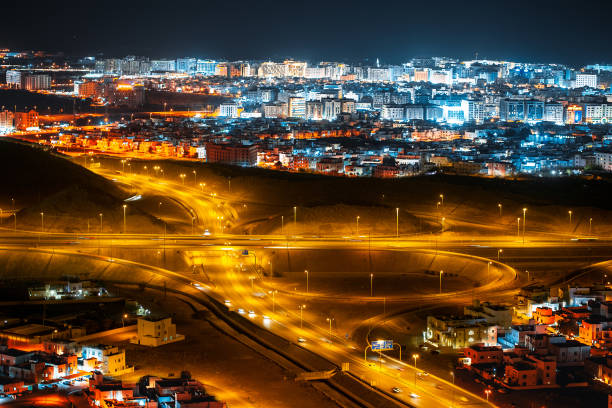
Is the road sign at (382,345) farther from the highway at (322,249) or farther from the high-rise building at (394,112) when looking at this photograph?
the high-rise building at (394,112)

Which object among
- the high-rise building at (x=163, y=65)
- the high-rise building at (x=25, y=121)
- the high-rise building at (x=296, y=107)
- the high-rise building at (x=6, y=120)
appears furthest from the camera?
the high-rise building at (x=163, y=65)

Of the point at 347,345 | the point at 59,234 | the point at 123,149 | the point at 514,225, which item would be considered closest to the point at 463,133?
the point at 123,149

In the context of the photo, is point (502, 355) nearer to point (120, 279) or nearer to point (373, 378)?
point (373, 378)

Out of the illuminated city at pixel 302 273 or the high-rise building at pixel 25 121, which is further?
the high-rise building at pixel 25 121

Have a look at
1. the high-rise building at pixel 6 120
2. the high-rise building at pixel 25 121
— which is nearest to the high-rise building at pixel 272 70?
the high-rise building at pixel 25 121

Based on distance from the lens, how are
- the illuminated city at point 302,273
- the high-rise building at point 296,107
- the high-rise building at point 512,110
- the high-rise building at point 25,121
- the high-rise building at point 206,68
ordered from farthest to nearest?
the high-rise building at point 206,68 < the high-rise building at point 296,107 < the high-rise building at point 512,110 < the high-rise building at point 25,121 < the illuminated city at point 302,273

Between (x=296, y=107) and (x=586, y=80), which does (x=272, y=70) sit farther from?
(x=296, y=107)

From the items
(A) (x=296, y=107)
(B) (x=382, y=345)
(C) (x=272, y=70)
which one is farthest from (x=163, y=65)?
(B) (x=382, y=345)

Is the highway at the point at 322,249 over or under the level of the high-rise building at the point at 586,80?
under
